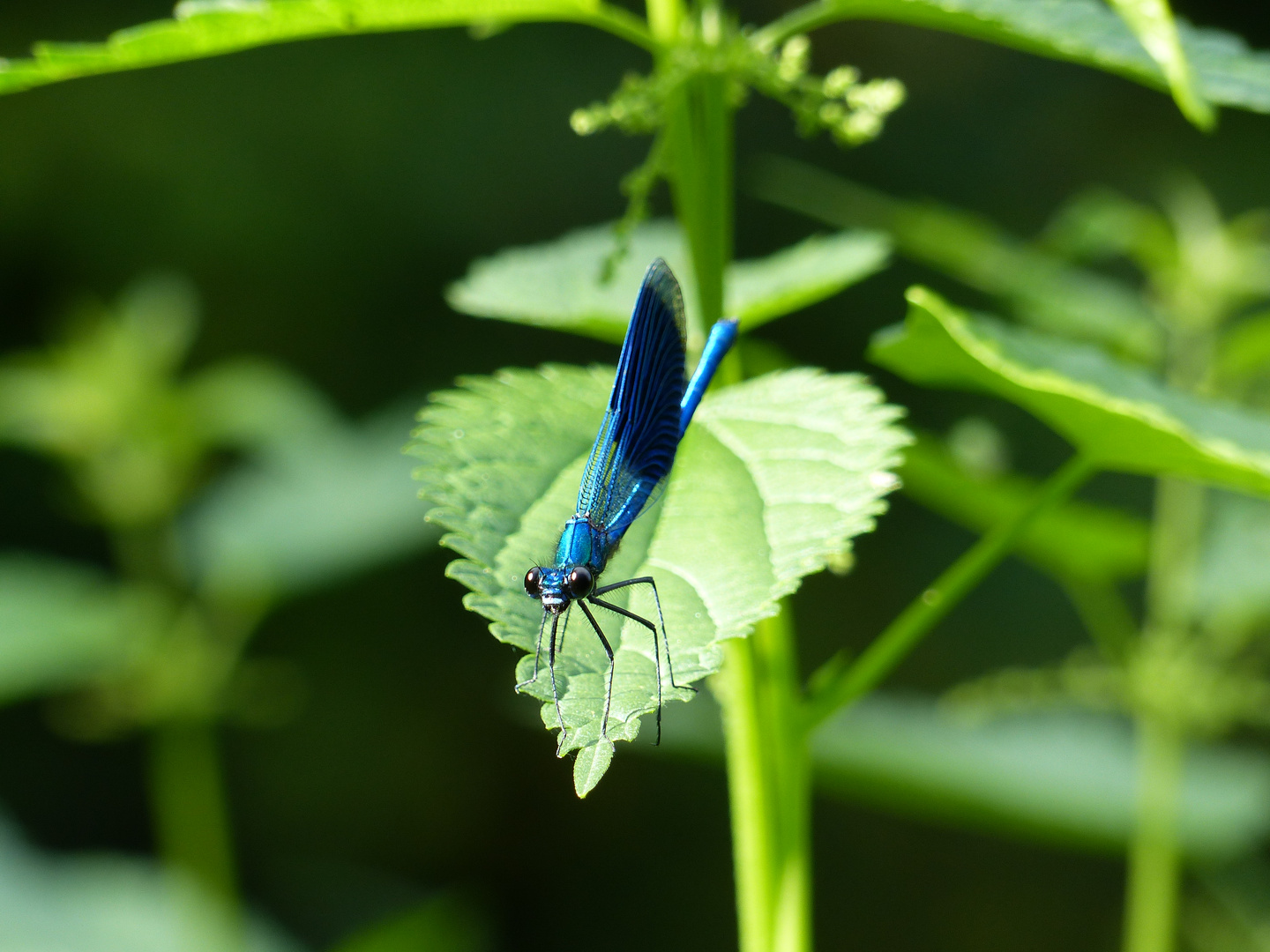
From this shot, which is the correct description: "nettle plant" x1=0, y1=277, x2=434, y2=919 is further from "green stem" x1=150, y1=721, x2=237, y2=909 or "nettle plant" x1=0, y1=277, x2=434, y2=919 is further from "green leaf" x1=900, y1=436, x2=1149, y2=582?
"green leaf" x1=900, y1=436, x2=1149, y2=582

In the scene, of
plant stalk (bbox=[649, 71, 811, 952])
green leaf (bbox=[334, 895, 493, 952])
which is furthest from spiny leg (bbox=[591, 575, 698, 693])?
green leaf (bbox=[334, 895, 493, 952])

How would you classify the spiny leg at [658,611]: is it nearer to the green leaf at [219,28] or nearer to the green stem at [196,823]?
the green leaf at [219,28]

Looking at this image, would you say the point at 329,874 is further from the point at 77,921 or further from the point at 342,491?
the point at 342,491

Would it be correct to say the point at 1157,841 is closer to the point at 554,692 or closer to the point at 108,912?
the point at 554,692

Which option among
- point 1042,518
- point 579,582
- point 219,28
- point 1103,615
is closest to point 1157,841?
point 1103,615

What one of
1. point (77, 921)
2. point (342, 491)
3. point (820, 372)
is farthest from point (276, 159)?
point (820, 372)
